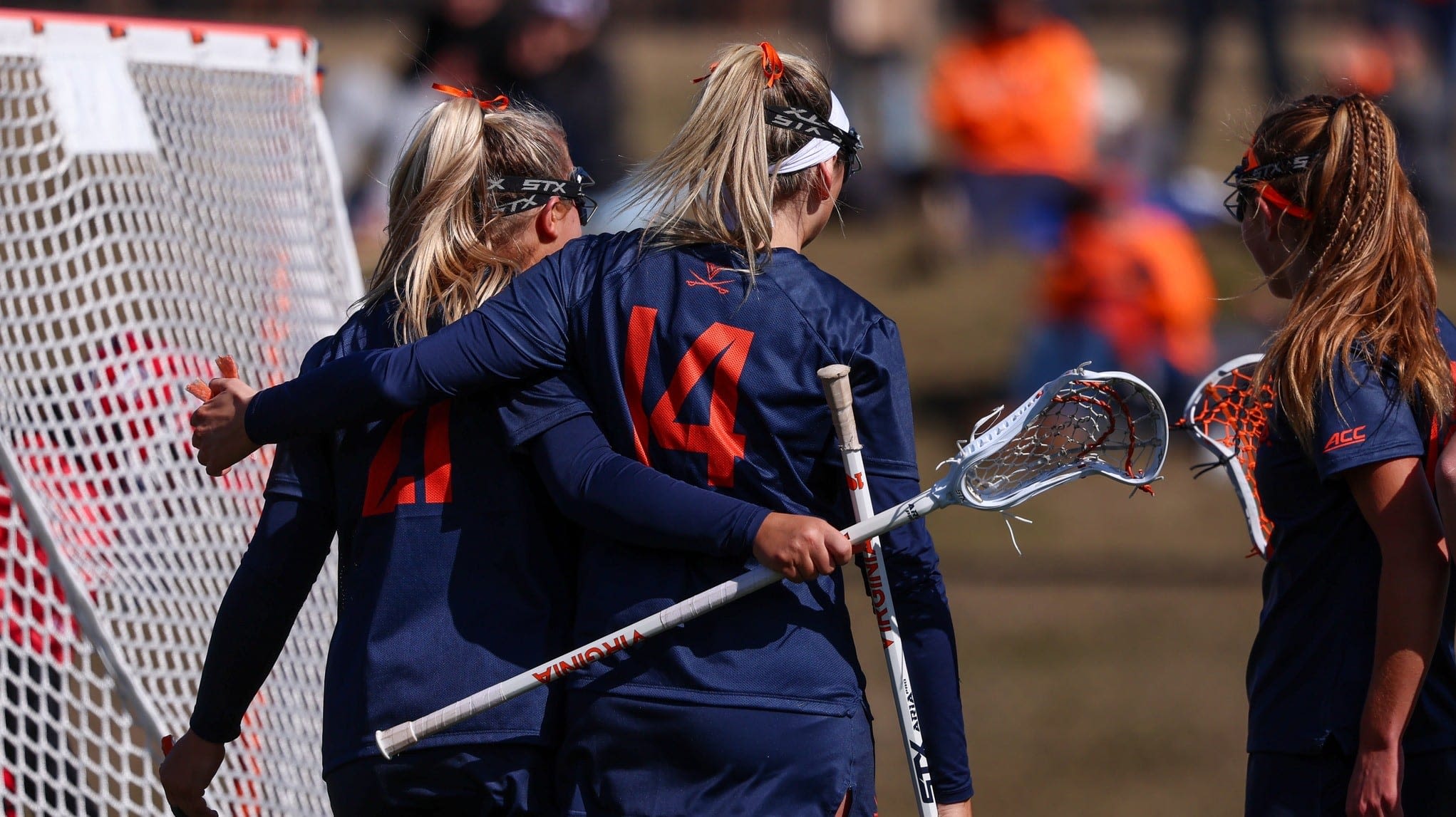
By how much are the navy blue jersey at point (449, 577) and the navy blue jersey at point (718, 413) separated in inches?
3.8

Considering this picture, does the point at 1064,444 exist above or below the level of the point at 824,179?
below

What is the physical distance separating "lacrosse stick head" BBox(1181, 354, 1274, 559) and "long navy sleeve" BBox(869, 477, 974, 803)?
711 mm

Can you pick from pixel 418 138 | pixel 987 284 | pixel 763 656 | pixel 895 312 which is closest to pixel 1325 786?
pixel 763 656

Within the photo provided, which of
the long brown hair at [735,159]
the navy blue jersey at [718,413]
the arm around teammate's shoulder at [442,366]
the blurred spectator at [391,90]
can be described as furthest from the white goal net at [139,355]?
the blurred spectator at [391,90]

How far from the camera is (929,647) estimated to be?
8.28 feet

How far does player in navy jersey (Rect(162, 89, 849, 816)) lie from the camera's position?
2.49 meters

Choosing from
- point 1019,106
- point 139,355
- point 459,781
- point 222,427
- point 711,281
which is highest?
point 1019,106

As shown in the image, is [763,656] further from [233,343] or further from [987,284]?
[987,284]

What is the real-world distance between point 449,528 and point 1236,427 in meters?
1.51

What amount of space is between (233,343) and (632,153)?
25.8 feet

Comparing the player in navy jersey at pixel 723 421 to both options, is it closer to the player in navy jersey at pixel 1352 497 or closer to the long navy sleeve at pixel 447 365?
the long navy sleeve at pixel 447 365

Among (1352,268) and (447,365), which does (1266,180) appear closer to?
(1352,268)

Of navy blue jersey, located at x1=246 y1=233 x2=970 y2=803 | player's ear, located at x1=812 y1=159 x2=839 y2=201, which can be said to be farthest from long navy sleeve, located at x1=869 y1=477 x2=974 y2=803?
player's ear, located at x1=812 y1=159 x2=839 y2=201

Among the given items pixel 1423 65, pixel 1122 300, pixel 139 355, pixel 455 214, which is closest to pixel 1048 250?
pixel 1122 300
